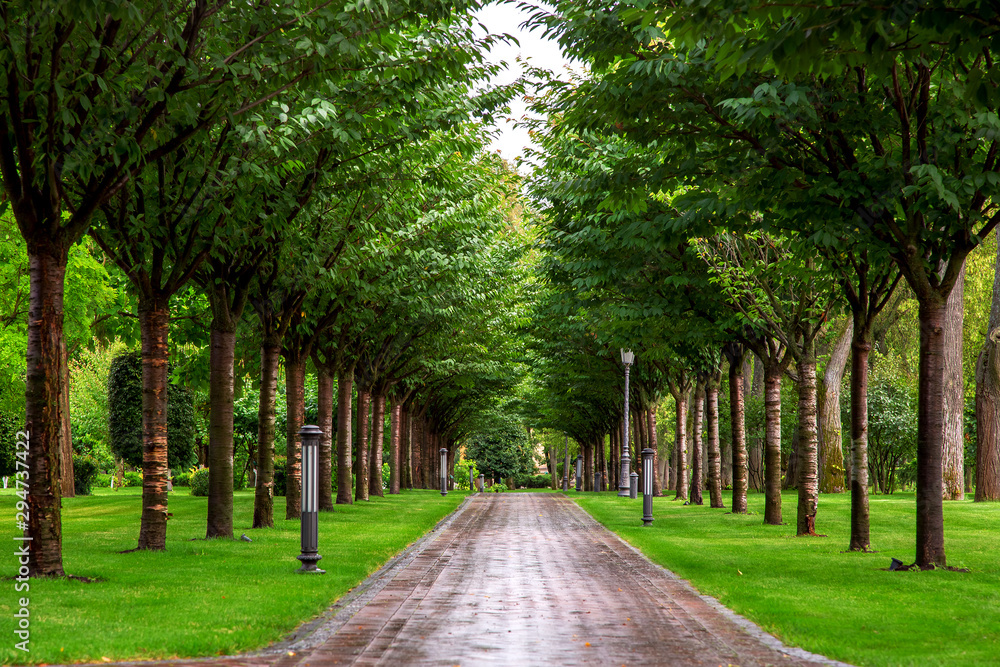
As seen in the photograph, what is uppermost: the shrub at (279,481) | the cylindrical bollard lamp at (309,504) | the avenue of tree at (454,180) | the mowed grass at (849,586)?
the avenue of tree at (454,180)

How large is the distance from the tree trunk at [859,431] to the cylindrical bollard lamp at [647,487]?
6.81m

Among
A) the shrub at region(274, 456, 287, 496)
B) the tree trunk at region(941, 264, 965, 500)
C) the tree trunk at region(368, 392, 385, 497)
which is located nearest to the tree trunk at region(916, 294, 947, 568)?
the tree trunk at region(941, 264, 965, 500)

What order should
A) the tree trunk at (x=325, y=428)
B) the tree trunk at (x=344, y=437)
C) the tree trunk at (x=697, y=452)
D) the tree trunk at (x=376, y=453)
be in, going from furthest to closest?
the tree trunk at (x=376, y=453)
the tree trunk at (x=697, y=452)
the tree trunk at (x=344, y=437)
the tree trunk at (x=325, y=428)

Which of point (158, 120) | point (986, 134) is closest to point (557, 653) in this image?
point (986, 134)

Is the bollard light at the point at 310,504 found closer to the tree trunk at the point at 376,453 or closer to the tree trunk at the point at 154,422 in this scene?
the tree trunk at the point at 154,422

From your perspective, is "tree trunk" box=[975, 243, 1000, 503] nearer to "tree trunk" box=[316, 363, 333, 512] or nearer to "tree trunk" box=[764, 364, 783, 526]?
"tree trunk" box=[764, 364, 783, 526]

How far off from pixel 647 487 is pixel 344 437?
9776 mm

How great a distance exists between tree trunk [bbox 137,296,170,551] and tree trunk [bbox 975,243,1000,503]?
24.9 meters

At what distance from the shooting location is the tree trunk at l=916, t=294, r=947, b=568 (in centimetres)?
1258

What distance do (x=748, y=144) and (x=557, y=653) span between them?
8.76 metres

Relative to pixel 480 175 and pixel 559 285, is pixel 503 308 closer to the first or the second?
pixel 559 285

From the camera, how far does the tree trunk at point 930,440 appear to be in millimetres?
12578

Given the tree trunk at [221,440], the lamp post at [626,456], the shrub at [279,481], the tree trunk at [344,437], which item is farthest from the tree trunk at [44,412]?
the shrub at [279,481]

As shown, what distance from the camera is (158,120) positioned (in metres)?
12.2
